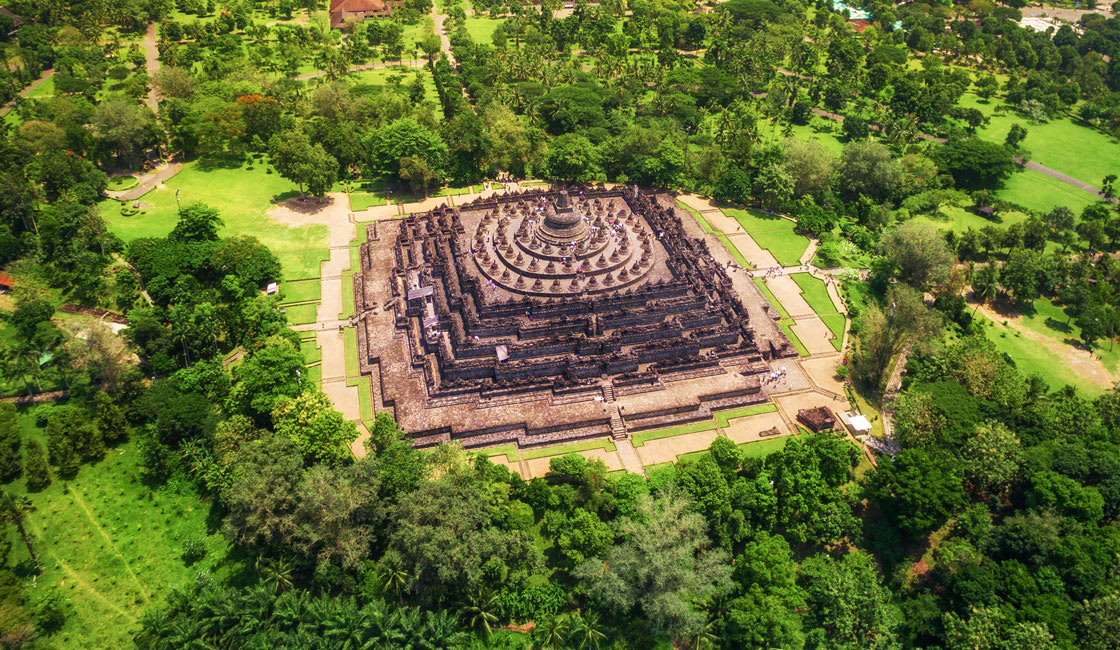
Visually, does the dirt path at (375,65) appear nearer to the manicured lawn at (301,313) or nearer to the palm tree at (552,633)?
the manicured lawn at (301,313)

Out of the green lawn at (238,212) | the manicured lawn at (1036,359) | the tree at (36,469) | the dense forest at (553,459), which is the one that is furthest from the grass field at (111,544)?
the manicured lawn at (1036,359)

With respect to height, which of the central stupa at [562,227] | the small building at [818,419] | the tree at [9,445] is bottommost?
the tree at [9,445]

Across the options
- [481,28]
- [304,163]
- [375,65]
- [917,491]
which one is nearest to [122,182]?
[304,163]

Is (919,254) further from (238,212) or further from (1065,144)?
(238,212)

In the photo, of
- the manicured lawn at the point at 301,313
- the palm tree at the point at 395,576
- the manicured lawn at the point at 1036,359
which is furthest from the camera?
the manicured lawn at the point at 301,313

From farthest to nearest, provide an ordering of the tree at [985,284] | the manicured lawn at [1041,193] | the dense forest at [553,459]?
the manicured lawn at [1041,193], the tree at [985,284], the dense forest at [553,459]
